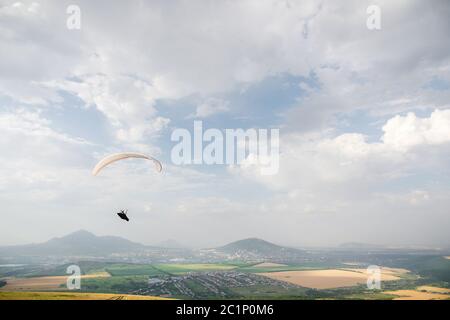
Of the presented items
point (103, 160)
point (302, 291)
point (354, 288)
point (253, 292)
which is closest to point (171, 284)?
point (253, 292)
